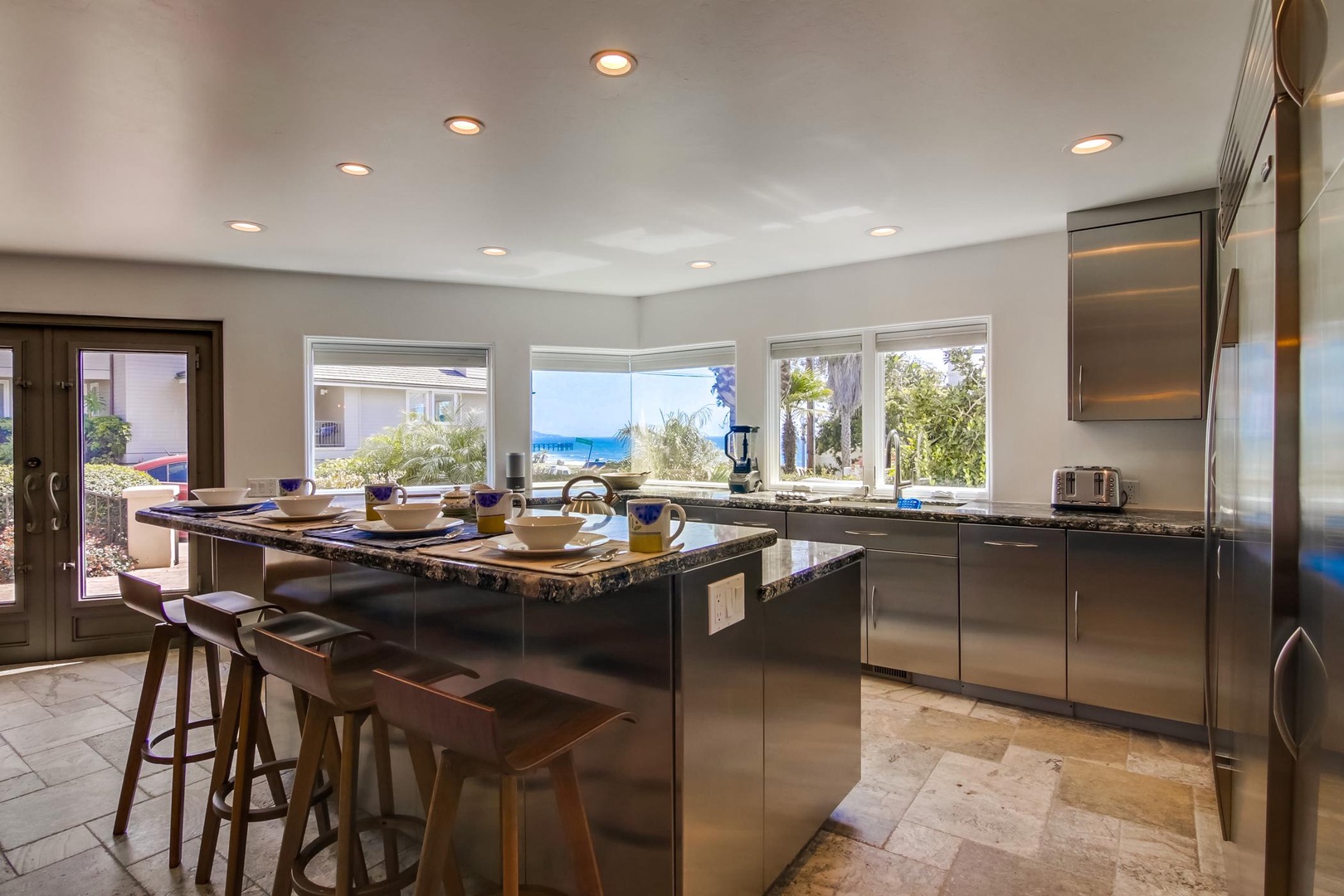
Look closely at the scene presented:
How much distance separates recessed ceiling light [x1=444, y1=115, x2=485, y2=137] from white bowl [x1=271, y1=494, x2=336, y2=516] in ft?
4.37

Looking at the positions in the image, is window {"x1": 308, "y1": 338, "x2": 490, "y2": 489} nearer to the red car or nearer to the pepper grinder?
the pepper grinder

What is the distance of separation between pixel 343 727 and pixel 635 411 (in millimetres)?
4334

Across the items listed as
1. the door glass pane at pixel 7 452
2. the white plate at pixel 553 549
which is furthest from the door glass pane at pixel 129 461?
the white plate at pixel 553 549

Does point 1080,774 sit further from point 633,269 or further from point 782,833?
point 633,269

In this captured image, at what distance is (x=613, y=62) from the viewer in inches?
79.4

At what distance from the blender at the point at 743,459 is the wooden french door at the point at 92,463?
132 inches

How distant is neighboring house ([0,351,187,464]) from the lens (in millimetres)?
4316

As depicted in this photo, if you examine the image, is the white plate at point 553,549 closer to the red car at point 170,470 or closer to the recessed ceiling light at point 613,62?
the recessed ceiling light at point 613,62

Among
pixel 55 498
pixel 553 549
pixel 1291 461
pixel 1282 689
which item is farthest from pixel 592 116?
pixel 55 498

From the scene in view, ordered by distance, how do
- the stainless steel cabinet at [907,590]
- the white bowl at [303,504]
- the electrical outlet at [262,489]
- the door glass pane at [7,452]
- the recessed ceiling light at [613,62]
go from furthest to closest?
1. the door glass pane at [7,452]
2. the stainless steel cabinet at [907,590]
3. the electrical outlet at [262,489]
4. the white bowl at [303,504]
5. the recessed ceiling light at [613,62]

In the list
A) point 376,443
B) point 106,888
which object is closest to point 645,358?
point 376,443

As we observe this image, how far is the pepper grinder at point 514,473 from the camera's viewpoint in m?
4.96

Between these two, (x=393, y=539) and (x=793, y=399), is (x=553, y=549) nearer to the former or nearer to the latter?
(x=393, y=539)

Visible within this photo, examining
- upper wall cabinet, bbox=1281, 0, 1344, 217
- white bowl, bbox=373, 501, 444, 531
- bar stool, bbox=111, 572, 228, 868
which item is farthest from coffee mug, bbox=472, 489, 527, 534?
upper wall cabinet, bbox=1281, 0, 1344, 217
